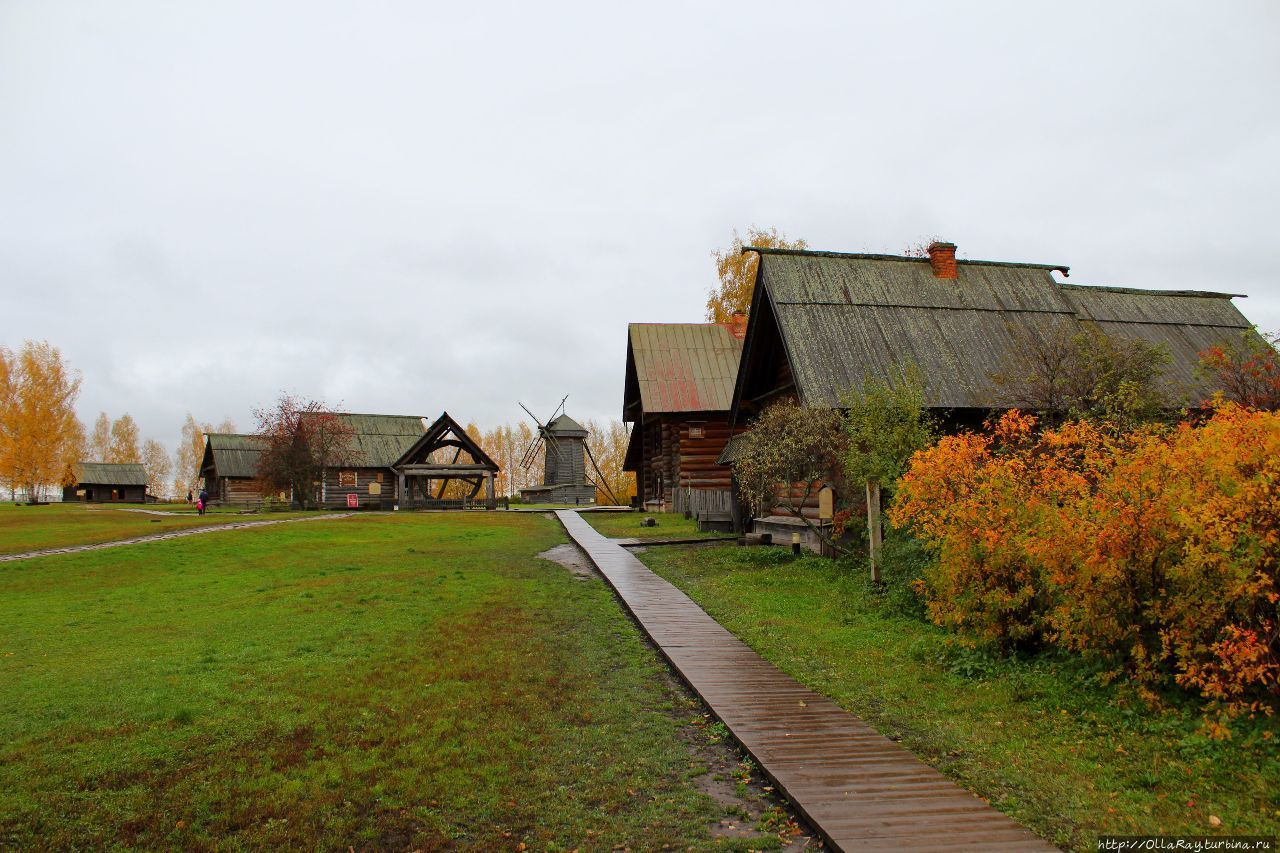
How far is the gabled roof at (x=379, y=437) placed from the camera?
61062mm

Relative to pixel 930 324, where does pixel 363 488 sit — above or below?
below

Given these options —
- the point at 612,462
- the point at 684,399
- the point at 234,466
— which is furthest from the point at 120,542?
the point at 612,462

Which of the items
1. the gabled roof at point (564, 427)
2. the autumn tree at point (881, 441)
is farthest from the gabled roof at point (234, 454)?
the autumn tree at point (881, 441)

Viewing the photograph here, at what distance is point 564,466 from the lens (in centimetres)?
6219

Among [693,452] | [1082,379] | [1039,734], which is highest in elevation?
[1082,379]

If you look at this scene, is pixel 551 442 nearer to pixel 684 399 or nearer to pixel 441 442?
pixel 441 442

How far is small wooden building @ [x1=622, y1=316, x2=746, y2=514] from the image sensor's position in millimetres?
36000

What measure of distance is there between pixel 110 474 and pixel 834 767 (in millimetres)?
93223

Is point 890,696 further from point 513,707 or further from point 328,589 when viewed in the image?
point 328,589

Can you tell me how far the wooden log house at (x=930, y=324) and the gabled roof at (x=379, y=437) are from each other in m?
43.1

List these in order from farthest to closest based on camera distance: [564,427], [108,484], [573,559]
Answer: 1. [108,484]
2. [564,427]
3. [573,559]

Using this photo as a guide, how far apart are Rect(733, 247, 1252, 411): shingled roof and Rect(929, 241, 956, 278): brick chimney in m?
0.26

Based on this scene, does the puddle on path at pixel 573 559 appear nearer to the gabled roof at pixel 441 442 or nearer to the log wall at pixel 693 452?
the log wall at pixel 693 452

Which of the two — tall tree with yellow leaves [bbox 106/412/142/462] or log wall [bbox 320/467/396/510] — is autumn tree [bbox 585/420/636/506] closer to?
log wall [bbox 320/467/396/510]
